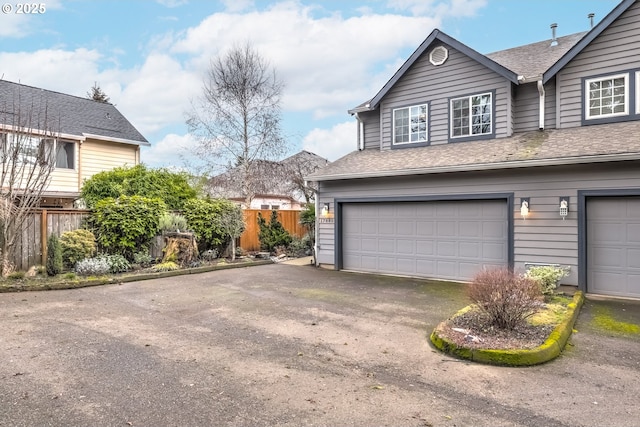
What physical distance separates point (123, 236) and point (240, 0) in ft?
27.1

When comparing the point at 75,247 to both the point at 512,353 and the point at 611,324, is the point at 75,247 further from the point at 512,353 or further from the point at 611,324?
the point at 611,324

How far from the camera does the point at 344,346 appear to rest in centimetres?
520

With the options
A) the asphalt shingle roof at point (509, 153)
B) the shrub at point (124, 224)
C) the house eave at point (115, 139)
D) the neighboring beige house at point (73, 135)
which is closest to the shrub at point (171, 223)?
the shrub at point (124, 224)

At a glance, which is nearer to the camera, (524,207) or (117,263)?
(524,207)

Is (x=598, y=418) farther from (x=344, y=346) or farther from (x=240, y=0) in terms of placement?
(x=240, y=0)

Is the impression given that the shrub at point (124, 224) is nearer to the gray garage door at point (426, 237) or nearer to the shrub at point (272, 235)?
the shrub at point (272, 235)

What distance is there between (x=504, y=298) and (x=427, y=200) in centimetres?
528

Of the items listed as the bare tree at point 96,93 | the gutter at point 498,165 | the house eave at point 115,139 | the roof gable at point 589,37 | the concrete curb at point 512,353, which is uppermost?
the bare tree at point 96,93

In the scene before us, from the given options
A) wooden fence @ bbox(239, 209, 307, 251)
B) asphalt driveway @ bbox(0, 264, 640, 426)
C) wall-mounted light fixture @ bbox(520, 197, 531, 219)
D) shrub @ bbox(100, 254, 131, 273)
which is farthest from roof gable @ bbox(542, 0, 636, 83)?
shrub @ bbox(100, 254, 131, 273)

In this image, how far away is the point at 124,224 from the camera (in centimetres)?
1134

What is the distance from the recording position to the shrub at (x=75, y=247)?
10387 mm

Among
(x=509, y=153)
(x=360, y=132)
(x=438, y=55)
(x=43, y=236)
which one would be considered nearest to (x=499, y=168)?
(x=509, y=153)

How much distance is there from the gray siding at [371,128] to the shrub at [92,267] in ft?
27.6

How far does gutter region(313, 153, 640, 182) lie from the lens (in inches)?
301
